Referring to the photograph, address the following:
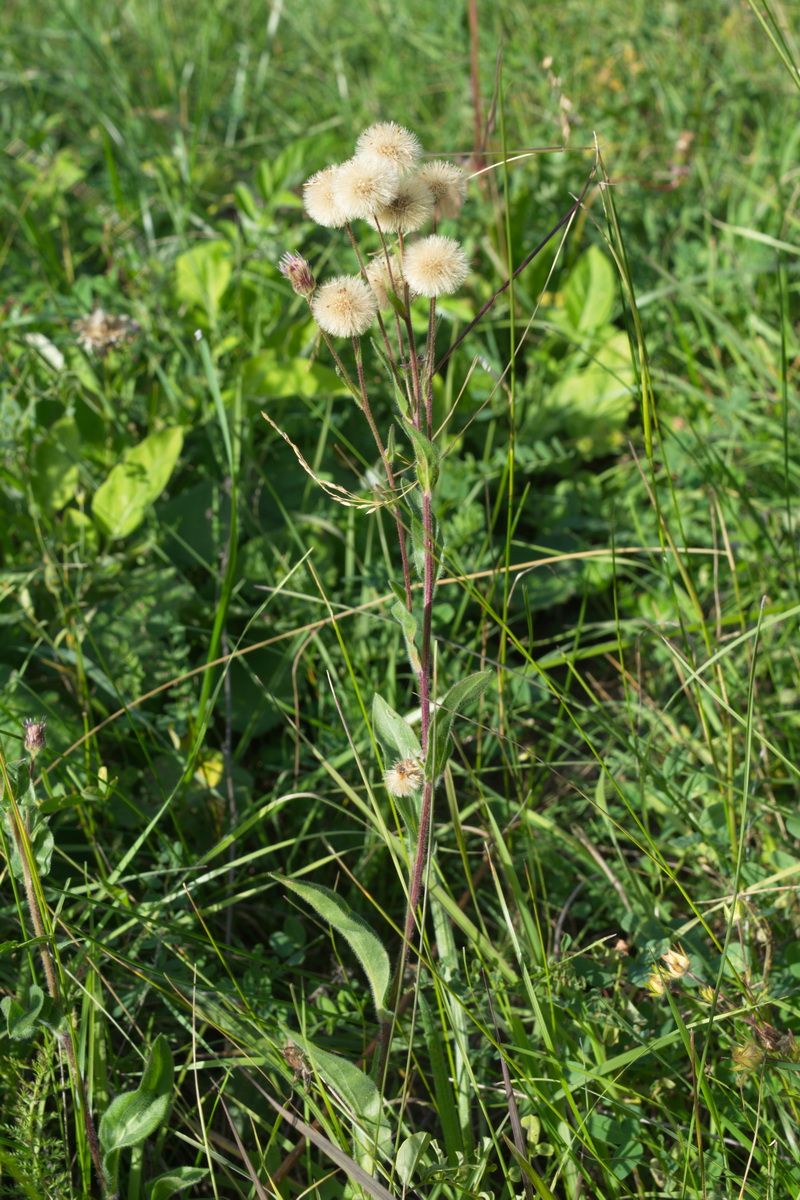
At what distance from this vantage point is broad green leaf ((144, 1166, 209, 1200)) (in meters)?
1.10

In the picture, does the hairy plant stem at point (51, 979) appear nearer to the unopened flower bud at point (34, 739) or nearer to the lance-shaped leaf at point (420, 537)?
the unopened flower bud at point (34, 739)

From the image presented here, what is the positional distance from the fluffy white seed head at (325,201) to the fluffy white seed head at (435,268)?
9 cm

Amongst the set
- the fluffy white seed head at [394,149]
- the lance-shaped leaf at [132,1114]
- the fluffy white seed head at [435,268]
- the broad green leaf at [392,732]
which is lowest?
the lance-shaped leaf at [132,1114]

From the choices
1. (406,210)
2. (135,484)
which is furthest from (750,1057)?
(135,484)

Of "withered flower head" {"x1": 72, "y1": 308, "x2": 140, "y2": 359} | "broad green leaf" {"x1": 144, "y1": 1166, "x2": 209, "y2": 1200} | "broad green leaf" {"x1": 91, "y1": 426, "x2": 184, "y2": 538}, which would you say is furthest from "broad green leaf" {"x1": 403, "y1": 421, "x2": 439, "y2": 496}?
"withered flower head" {"x1": 72, "y1": 308, "x2": 140, "y2": 359}

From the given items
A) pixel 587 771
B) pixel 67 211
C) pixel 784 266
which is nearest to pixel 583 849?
pixel 587 771

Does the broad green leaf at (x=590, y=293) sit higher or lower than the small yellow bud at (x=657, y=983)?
higher

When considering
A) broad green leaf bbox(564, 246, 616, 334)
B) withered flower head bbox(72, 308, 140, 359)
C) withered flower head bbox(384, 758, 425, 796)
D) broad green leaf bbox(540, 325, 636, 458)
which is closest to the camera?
withered flower head bbox(384, 758, 425, 796)

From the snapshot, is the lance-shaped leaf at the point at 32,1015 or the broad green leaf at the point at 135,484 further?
the broad green leaf at the point at 135,484

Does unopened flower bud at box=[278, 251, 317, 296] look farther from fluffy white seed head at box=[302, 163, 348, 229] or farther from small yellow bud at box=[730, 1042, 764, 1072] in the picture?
small yellow bud at box=[730, 1042, 764, 1072]

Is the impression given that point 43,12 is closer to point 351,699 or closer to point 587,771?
point 351,699

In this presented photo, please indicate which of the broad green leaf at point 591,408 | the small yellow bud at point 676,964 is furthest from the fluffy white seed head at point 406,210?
the broad green leaf at point 591,408

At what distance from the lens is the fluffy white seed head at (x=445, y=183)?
1019 mm

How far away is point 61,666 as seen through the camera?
1627 millimetres
